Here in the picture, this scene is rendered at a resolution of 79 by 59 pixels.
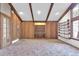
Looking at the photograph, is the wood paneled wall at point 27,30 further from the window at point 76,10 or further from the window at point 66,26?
the window at point 76,10

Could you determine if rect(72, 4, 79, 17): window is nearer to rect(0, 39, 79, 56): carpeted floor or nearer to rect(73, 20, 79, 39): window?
rect(73, 20, 79, 39): window

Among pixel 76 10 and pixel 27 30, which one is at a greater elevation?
pixel 76 10

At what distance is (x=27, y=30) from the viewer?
18.4 metres

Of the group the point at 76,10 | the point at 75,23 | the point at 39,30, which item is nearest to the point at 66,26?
the point at 75,23

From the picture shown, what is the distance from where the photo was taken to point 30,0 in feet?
14.0

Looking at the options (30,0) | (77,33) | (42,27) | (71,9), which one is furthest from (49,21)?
(30,0)

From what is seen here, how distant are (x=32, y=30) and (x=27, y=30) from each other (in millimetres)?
628

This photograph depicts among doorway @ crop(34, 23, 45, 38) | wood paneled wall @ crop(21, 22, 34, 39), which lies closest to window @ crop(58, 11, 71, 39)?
doorway @ crop(34, 23, 45, 38)

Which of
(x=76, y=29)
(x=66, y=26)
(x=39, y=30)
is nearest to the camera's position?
(x=76, y=29)

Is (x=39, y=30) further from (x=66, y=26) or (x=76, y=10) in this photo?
(x=76, y=10)

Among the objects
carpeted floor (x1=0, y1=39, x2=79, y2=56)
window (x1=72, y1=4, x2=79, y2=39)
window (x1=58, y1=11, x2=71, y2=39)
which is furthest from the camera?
window (x1=58, y1=11, x2=71, y2=39)

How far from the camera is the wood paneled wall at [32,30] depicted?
18.4 metres

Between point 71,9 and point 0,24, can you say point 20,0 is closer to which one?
point 0,24

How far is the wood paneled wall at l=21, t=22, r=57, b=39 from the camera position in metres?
18.4
